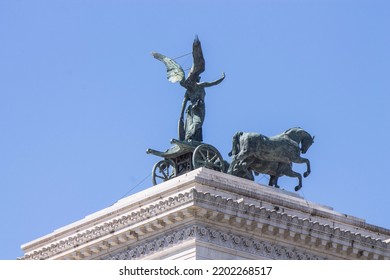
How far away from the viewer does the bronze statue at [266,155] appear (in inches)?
2375

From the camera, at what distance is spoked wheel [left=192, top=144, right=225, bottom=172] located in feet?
197

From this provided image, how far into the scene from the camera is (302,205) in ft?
194

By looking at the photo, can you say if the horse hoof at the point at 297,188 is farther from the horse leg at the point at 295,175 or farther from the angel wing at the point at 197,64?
the angel wing at the point at 197,64

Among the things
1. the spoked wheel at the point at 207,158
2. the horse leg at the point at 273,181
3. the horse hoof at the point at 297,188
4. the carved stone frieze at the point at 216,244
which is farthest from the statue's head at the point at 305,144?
the carved stone frieze at the point at 216,244

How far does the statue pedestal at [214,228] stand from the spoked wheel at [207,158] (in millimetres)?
1645

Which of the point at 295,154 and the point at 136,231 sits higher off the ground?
the point at 295,154

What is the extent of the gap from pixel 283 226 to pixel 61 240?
7461 millimetres

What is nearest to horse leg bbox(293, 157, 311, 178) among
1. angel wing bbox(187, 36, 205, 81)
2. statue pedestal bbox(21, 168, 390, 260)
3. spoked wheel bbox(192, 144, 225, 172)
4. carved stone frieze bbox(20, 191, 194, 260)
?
statue pedestal bbox(21, 168, 390, 260)

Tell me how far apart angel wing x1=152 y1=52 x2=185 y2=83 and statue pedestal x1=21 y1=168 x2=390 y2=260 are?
516 cm

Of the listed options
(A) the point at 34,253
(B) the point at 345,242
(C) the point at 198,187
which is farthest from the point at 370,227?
(A) the point at 34,253

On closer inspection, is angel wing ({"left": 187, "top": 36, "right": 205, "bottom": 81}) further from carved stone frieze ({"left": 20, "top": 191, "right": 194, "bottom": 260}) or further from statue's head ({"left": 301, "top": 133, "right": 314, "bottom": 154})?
carved stone frieze ({"left": 20, "top": 191, "right": 194, "bottom": 260})

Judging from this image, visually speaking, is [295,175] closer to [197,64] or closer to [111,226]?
[197,64]
